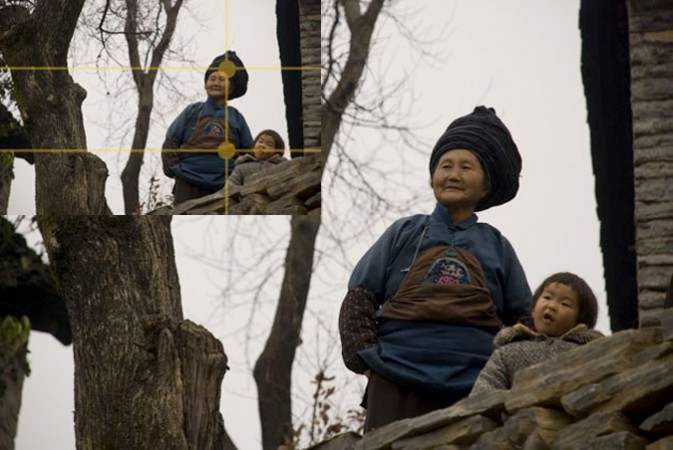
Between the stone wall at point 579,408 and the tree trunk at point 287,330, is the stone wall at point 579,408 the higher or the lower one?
the lower one

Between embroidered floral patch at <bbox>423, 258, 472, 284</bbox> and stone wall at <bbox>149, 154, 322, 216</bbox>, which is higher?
stone wall at <bbox>149, 154, 322, 216</bbox>

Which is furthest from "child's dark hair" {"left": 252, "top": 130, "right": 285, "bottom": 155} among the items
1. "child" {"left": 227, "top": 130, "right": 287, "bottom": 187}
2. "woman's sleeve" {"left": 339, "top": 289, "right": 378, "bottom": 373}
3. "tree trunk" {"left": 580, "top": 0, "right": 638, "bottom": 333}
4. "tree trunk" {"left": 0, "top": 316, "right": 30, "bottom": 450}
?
"woman's sleeve" {"left": 339, "top": 289, "right": 378, "bottom": 373}

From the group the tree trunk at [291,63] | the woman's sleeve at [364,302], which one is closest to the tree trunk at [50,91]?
the tree trunk at [291,63]

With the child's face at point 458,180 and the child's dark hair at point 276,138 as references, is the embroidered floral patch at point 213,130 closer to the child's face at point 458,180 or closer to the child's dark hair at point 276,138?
the child's dark hair at point 276,138

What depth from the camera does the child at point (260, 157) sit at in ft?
27.7

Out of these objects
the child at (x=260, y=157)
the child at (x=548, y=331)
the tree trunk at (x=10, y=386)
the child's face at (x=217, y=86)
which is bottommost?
the child at (x=548, y=331)

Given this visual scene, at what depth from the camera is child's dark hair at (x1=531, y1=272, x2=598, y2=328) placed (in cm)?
552

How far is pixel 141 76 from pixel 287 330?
266cm

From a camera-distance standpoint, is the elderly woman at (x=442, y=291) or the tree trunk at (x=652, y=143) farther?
the tree trunk at (x=652, y=143)

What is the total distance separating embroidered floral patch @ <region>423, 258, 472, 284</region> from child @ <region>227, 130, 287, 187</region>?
2.51m

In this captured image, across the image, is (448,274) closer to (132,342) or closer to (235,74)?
(132,342)

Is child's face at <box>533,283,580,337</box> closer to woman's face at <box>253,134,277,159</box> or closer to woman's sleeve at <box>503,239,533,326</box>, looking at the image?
woman's sleeve at <box>503,239,533,326</box>

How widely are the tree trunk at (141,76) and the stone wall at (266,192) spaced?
16.1 inches

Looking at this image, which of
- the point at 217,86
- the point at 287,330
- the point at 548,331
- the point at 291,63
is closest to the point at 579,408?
the point at 548,331
